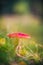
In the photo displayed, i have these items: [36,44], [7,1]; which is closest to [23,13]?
[7,1]

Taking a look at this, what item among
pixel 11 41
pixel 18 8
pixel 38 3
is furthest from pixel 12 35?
pixel 38 3

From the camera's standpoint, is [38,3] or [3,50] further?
[38,3]

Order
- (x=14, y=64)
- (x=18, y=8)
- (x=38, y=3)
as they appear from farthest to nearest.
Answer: (x=38, y=3) → (x=18, y=8) → (x=14, y=64)

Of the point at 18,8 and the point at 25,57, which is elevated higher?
the point at 25,57

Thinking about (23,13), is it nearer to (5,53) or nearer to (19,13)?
(19,13)

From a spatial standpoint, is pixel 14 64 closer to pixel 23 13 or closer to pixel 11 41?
pixel 11 41

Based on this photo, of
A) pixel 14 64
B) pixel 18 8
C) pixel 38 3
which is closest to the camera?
pixel 14 64

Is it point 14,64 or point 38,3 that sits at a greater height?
point 14,64

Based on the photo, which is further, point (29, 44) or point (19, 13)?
point (19, 13)
